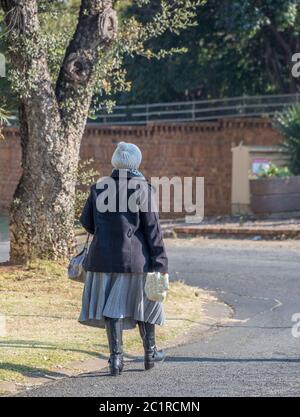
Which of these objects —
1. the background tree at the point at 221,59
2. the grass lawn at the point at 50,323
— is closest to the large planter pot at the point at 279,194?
the background tree at the point at 221,59

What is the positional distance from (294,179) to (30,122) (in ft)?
34.3

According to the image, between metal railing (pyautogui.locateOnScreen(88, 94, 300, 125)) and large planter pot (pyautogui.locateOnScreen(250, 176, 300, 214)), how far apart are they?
573cm

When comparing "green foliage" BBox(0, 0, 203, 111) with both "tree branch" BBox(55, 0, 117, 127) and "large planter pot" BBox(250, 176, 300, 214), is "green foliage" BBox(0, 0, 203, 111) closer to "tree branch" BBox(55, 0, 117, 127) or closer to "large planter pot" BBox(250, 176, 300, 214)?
"tree branch" BBox(55, 0, 117, 127)

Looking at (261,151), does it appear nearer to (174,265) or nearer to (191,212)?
(191,212)

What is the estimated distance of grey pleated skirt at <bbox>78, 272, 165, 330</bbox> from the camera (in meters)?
8.82

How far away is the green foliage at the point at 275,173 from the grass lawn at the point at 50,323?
9.61 meters

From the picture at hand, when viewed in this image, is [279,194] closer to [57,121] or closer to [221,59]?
[221,59]

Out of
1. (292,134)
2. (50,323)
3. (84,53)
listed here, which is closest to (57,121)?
(84,53)

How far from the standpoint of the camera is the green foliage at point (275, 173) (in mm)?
23484

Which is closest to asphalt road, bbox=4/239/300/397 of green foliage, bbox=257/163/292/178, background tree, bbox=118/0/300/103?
green foliage, bbox=257/163/292/178

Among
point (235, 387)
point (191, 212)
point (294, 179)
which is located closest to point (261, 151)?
point (191, 212)

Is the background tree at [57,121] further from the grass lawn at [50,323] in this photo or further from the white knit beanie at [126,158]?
the white knit beanie at [126,158]

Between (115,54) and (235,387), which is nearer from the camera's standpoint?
(235,387)
